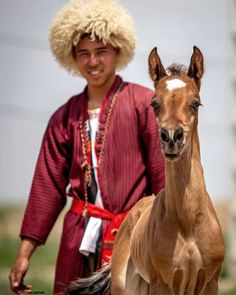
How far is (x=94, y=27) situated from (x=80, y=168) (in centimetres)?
77

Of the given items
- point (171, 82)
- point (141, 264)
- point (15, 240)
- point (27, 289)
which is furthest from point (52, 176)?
point (15, 240)

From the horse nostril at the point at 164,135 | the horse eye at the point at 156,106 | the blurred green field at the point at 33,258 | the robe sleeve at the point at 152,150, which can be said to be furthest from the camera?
the blurred green field at the point at 33,258

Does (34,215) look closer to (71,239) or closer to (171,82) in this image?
(71,239)

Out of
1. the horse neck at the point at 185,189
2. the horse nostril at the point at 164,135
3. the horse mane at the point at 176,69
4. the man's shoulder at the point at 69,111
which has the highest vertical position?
the horse mane at the point at 176,69

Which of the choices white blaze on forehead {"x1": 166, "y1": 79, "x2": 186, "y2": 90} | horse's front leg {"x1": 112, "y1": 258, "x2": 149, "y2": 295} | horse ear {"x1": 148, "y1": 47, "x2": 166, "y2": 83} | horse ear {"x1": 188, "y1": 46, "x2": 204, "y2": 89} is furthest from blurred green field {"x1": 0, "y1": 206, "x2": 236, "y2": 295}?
white blaze on forehead {"x1": 166, "y1": 79, "x2": 186, "y2": 90}

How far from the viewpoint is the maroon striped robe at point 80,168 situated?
5750 millimetres

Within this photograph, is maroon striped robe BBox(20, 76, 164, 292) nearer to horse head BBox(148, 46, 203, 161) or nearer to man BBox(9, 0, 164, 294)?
man BBox(9, 0, 164, 294)

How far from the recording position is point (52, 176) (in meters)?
6.00

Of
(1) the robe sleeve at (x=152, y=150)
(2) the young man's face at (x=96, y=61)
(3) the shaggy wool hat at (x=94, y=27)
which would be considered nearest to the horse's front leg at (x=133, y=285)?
(1) the robe sleeve at (x=152, y=150)

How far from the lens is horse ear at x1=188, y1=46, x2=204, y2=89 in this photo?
4.93m

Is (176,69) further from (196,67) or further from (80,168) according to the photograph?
(80,168)

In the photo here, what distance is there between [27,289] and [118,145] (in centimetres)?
96

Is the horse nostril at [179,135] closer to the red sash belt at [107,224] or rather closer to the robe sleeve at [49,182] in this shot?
the red sash belt at [107,224]

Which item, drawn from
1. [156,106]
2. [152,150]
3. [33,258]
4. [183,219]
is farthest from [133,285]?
[33,258]
